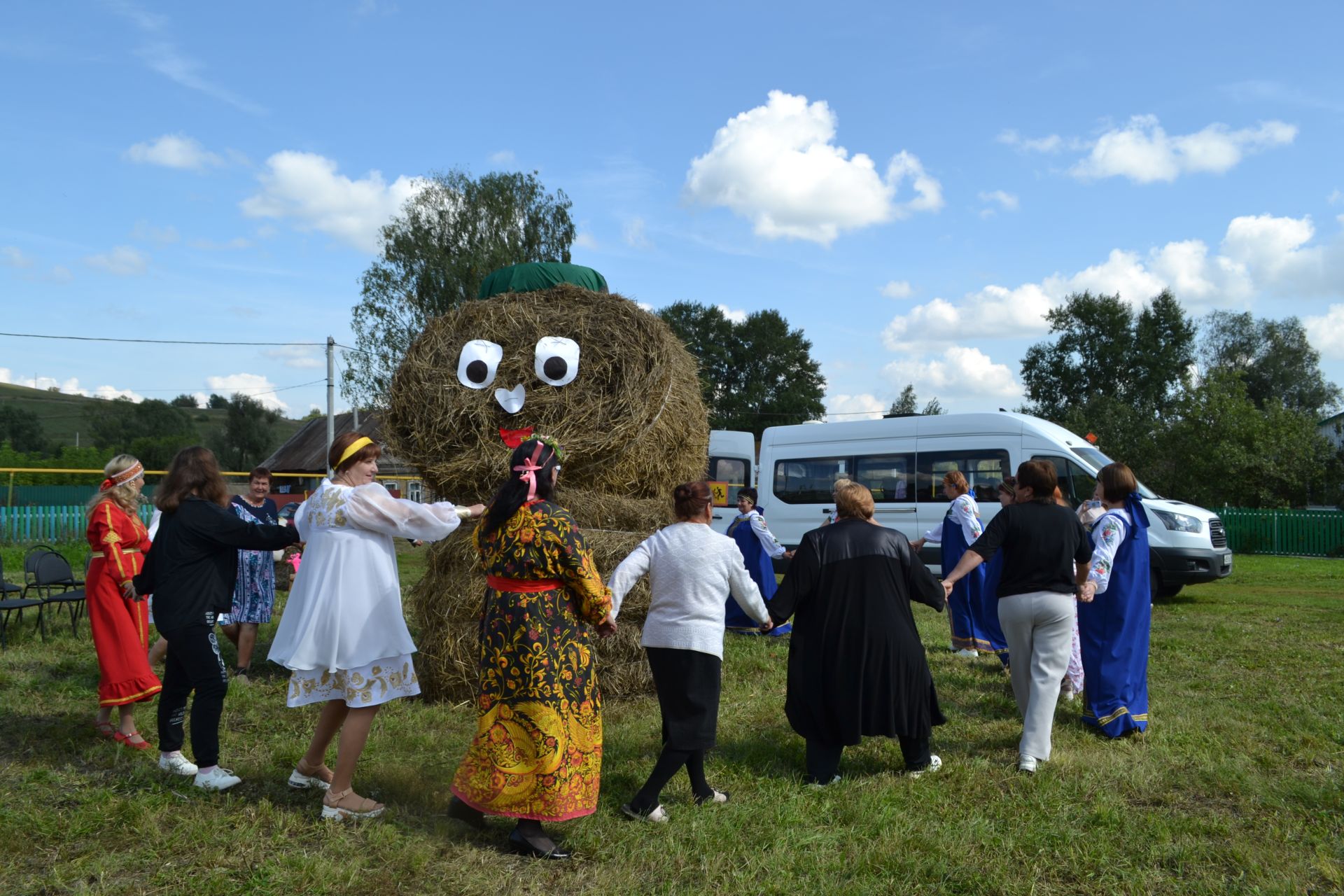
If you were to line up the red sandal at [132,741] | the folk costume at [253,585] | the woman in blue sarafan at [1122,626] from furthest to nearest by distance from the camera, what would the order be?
the folk costume at [253,585], the woman in blue sarafan at [1122,626], the red sandal at [132,741]

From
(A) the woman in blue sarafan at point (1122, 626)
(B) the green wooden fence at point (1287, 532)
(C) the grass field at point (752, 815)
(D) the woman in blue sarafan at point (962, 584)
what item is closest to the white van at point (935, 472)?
(D) the woman in blue sarafan at point (962, 584)

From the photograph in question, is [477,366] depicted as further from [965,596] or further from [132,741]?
[965,596]

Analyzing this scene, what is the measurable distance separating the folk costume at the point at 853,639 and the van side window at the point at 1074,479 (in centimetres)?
961

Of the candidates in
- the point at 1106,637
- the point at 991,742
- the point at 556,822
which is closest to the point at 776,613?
the point at 556,822

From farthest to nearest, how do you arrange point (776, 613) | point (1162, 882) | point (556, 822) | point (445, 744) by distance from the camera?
point (445, 744) < point (776, 613) < point (556, 822) < point (1162, 882)

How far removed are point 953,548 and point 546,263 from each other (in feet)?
14.7

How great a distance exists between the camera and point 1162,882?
3.81 meters

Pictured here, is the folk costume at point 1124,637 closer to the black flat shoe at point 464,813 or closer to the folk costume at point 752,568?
the black flat shoe at point 464,813

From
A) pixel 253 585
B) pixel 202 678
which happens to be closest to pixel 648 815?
pixel 202 678

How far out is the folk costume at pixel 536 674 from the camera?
3.93m

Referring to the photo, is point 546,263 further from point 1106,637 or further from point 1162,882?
point 1162,882

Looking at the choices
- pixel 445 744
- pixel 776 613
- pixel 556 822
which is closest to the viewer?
pixel 556 822

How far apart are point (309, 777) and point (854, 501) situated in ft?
10.3

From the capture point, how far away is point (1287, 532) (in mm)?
25062
